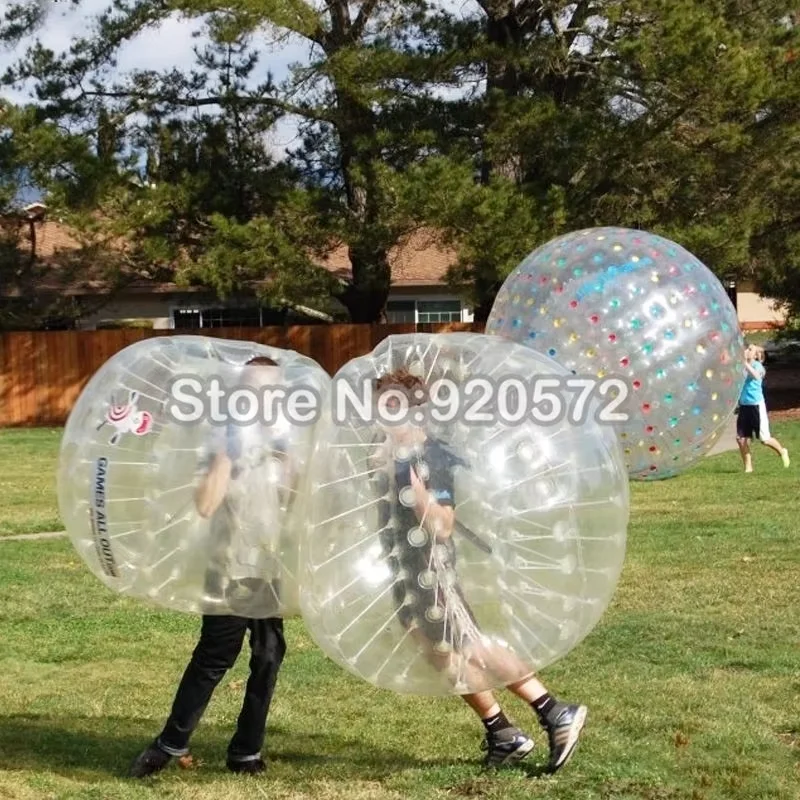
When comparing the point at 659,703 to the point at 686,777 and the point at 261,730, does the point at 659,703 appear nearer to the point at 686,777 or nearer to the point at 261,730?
the point at 686,777

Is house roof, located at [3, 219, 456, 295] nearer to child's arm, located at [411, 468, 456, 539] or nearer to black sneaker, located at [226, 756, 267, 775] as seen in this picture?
black sneaker, located at [226, 756, 267, 775]

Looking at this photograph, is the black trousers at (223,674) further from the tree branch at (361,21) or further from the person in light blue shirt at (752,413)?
the tree branch at (361,21)

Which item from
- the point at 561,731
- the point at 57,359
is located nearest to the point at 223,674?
the point at 561,731

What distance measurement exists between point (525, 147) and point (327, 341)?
21.9 feet

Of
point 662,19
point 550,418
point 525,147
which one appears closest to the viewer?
point 550,418

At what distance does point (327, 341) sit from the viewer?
24125 mm

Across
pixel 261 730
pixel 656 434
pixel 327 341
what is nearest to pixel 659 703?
pixel 656 434

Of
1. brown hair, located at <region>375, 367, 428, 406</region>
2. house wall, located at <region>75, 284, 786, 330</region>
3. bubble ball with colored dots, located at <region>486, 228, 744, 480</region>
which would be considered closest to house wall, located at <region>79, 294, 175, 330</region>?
house wall, located at <region>75, 284, 786, 330</region>

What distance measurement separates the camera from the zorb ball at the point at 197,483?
3.94 m

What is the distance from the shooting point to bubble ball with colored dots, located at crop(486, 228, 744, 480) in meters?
4.82

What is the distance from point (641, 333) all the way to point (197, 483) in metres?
1.98

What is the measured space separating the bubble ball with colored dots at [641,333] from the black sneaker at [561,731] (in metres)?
1.11

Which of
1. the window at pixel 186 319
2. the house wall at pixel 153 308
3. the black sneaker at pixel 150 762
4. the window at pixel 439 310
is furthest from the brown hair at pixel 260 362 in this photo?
the window at pixel 439 310

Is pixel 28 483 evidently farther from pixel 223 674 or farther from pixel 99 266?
pixel 223 674
